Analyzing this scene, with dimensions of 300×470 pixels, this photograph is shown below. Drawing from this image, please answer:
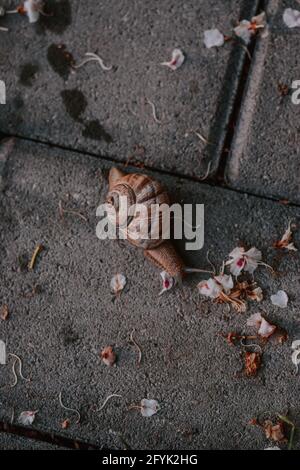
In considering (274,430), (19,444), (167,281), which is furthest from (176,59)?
(19,444)

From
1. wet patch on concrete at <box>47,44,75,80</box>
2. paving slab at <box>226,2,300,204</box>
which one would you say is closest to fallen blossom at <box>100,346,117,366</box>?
paving slab at <box>226,2,300,204</box>

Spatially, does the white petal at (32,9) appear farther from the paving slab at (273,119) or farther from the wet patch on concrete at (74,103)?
the paving slab at (273,119)

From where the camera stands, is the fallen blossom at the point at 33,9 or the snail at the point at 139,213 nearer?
the snail at the point at 139,213

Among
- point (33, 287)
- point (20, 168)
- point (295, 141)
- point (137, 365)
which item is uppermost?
point (295, 141)

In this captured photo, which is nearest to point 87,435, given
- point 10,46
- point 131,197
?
point 131,197

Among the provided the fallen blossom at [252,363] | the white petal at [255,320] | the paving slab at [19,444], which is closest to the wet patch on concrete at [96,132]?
the white petal at [255,320]

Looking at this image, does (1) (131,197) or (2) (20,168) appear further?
Answer: (2) (20,168)
